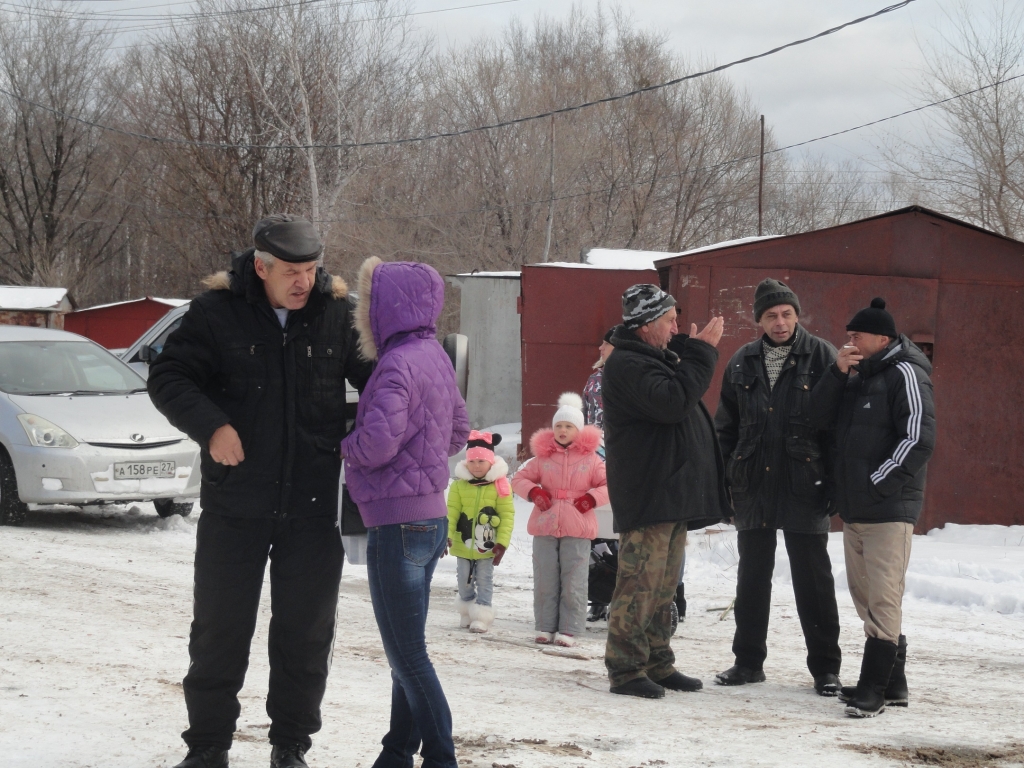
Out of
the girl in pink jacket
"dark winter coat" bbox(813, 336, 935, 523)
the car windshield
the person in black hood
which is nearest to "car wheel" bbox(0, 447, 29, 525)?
the car windshield

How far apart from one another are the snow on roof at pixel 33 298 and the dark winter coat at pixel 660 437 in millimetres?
32079

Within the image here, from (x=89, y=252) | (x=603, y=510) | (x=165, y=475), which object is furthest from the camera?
(x=89, y=252)

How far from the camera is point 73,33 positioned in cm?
4588

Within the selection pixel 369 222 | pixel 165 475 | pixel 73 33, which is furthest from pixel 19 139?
pixel 165 475

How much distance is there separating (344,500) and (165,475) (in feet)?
20.4

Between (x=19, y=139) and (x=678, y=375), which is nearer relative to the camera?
(x=678, y=375)

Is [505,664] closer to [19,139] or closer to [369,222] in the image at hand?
[369,222]

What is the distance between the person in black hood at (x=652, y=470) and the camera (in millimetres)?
5062

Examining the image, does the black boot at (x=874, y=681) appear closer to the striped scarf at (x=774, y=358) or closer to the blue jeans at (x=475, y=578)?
the striped scarf at (x=774, y=358)

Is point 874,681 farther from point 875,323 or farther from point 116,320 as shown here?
point 116,320

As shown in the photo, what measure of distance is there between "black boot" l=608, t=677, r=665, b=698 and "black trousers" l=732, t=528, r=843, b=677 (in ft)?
2.14

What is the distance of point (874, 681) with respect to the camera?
4867mm

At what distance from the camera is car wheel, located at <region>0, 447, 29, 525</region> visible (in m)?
9.12

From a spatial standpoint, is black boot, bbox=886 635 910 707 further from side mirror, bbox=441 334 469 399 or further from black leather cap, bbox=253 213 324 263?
black leather cap, bbox=253 213 324 263
